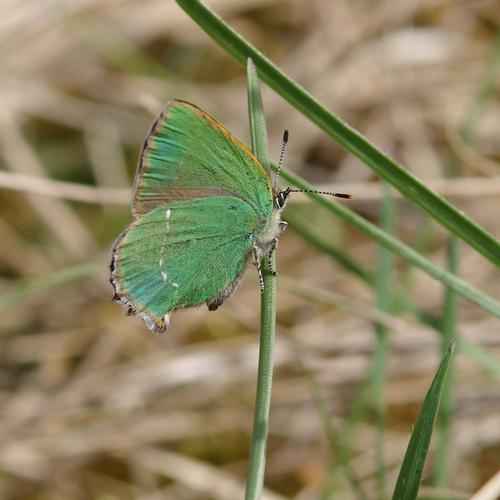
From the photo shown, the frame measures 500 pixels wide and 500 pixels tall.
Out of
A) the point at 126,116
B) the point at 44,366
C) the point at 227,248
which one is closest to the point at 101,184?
the point at 126,116

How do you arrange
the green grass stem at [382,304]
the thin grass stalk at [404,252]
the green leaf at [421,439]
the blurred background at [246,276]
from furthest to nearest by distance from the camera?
1. the blurred background at [246,276]
2. the green grass stem at [382,304]
3. the thin grass stalk at [404,252]
4. the green leaf at [421,439]

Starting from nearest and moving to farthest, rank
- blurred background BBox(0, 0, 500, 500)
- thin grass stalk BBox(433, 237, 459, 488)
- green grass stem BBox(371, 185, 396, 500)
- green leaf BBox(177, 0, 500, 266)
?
green leaf BBox(177, 0, 500, 266), thin grass stalk BBox(433, 237, 459, 488), green grass stem BBox(371, 185, 396, 500), blurred background BBox(0, 0, 500, 500)

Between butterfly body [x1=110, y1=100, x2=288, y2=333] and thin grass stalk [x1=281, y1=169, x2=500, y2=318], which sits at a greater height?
butterfly body [x1=110, y1=100, x2=288, y2=333]

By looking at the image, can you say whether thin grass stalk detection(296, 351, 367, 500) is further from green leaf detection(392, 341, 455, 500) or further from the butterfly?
green leaf detection(392, 341, 455, 500)

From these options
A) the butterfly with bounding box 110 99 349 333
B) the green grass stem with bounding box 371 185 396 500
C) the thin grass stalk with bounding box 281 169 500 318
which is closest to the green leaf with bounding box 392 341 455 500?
the thin grass stalk with bounding box 281 169 500 318

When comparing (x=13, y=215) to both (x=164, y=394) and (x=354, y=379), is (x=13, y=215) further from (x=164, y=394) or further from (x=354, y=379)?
(x=354, y=379)

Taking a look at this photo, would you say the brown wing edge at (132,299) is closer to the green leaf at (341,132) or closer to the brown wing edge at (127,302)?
the brown wing edge at (127,302)

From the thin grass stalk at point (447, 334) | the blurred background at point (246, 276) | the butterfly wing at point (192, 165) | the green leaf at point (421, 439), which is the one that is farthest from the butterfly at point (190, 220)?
the green leaf at point (421, 439)

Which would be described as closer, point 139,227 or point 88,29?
point 139,227
